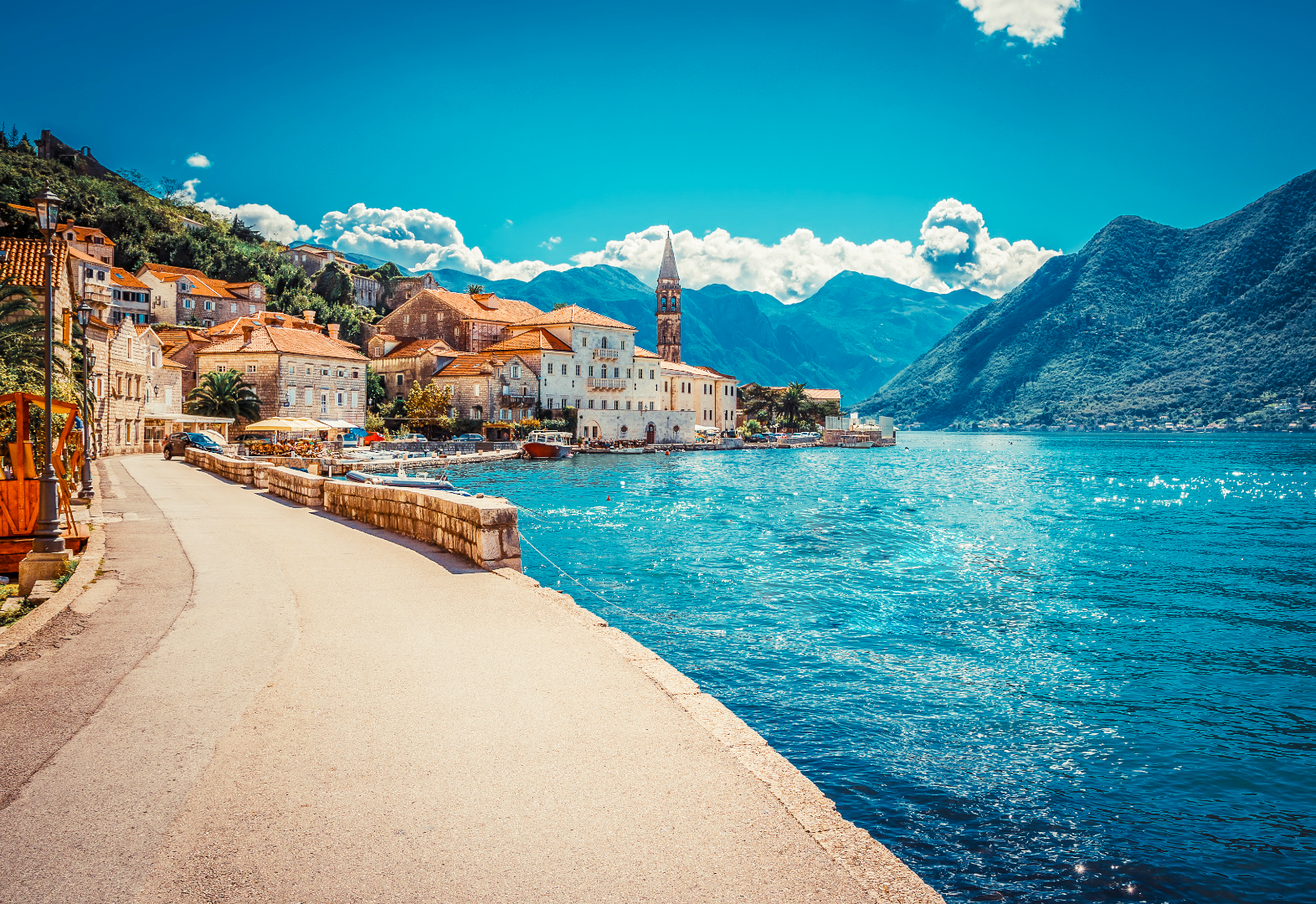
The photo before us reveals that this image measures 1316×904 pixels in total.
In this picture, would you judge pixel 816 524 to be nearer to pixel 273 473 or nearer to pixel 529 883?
pixel 273 473

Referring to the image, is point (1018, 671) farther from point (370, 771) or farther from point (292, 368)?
point (292, 368)

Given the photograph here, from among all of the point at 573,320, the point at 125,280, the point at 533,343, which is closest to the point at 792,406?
the point at 573,320

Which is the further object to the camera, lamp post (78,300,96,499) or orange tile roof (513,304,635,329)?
orange tile roof (513,304,635,329)

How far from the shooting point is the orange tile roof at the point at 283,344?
6525cm

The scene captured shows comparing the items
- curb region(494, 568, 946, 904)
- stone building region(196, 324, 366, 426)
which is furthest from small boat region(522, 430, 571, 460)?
curb region(494, 568, 946, 904)

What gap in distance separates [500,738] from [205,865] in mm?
1908

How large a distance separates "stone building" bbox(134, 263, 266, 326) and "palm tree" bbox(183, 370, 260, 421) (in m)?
31.4

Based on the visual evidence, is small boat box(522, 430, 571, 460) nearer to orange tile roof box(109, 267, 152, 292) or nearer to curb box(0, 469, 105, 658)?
orange tile roof box(109, 267, 152, 292)

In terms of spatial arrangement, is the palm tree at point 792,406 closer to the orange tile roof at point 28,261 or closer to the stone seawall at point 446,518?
the orange tile roof at point 28,261

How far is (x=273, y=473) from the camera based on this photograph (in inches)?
950

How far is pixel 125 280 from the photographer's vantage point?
80.2m

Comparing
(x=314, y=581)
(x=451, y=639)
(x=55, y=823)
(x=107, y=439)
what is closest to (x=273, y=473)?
(x=314, y=581)

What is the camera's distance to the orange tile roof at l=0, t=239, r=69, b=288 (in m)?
29.1

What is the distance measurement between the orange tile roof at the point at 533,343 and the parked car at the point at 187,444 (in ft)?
120
